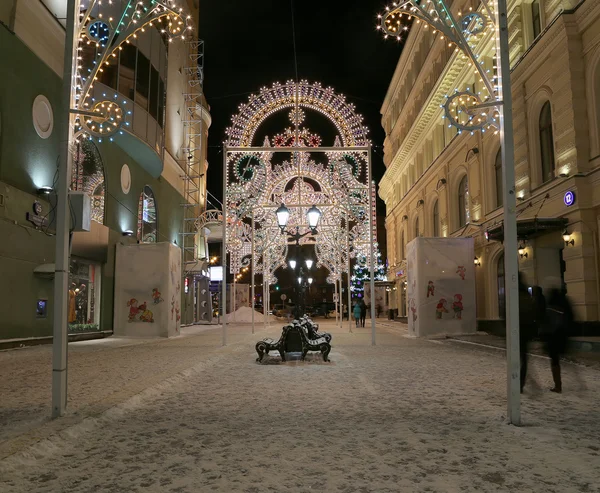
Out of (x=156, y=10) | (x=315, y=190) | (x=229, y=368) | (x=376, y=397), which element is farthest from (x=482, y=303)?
(x=156, y=10)

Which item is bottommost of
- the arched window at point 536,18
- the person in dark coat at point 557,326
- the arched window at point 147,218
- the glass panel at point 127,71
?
the person in dark coat at point 557,326

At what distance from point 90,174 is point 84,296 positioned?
4341 mm

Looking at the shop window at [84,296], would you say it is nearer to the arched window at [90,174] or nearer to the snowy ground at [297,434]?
the arched window at [90,174]

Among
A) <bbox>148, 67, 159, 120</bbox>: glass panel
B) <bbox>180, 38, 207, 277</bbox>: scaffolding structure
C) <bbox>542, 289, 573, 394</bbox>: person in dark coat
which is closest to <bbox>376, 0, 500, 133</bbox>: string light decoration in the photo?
<bbox>542, 289, 573, 394</bbox>: person in dark coat

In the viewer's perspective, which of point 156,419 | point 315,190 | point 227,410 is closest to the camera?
point 156,419

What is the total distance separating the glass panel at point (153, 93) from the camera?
2403 centimetres

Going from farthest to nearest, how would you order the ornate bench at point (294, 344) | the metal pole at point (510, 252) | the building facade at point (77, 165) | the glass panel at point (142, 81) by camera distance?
the glass panel at point (142, 81) → the building facade at point (77, 165) → the ornate bench at point (294, 344) → the metal pole at point (510, 252)

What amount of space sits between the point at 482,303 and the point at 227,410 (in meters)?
21.2

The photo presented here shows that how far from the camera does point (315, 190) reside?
27.0m

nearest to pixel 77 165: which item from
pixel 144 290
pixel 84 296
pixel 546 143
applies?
pixel 84 296

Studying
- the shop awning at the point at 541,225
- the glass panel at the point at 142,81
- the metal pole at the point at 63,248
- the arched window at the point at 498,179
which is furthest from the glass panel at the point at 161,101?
the metal pole at the point at 63,248

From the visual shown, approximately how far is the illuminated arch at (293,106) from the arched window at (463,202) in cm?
1260

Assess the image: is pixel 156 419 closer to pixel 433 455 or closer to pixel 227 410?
pixel 227 410

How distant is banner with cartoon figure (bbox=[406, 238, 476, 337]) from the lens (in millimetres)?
19250
